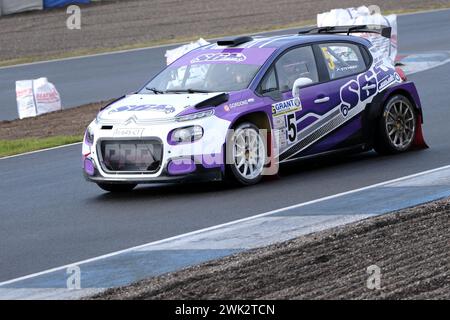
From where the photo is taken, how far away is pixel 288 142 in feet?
41.0

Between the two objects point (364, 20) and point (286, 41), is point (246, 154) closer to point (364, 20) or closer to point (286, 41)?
point (286, 41)

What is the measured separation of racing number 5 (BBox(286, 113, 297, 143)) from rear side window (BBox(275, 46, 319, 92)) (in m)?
0.34

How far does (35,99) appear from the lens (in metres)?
20.6

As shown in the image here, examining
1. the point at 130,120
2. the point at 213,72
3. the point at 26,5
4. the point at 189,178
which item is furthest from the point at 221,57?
the point at 26,5

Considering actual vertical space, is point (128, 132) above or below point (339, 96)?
below

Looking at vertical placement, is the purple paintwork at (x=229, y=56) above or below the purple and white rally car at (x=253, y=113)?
above

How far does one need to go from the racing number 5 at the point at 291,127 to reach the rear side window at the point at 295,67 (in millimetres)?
338

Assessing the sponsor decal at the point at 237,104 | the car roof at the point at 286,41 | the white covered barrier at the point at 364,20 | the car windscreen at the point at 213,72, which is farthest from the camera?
the white covered barrier at the point at 364,20

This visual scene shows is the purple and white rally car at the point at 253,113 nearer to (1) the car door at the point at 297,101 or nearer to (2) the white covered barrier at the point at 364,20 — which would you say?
(1) the car door at the point at 297,101

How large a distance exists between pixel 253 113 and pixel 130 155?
1369 millimetres

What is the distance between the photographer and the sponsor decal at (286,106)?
12.4 meters

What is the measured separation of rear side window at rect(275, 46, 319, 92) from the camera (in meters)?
12.8

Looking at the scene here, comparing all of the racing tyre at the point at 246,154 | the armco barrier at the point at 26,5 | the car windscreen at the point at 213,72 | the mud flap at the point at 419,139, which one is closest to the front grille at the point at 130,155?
the racing tyre at the point at 246,154

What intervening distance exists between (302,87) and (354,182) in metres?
1.37
